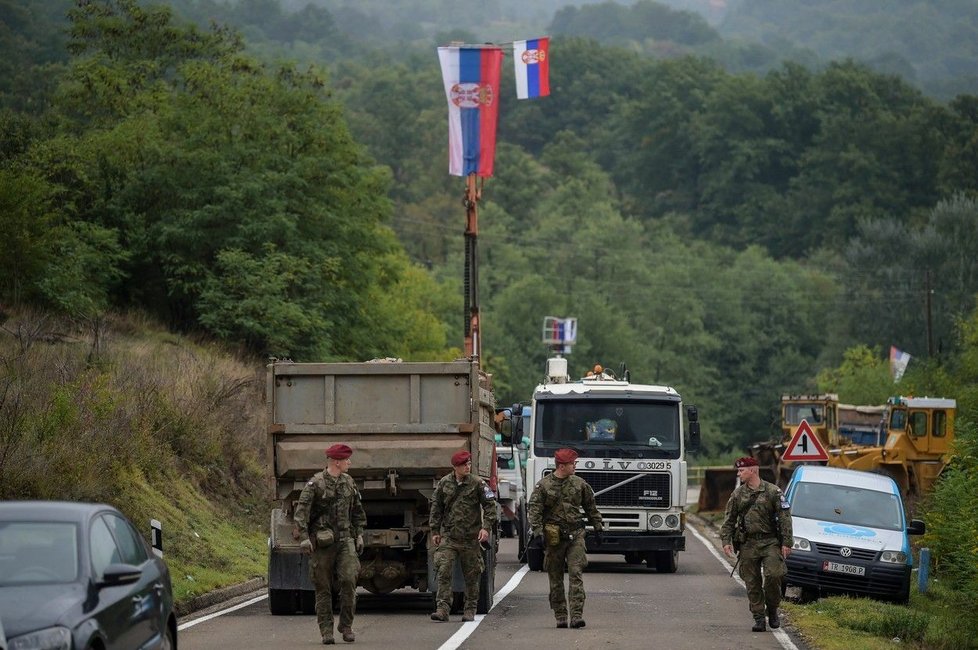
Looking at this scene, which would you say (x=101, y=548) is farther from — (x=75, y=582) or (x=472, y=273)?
(x=472, y=273)

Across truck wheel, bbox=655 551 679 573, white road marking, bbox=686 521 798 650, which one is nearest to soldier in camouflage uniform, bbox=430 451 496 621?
white road marking, bbox=686 521 798 650

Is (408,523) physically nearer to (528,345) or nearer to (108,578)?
(108,578)

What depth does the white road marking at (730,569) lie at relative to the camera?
16.3 metres

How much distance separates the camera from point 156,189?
45.8m

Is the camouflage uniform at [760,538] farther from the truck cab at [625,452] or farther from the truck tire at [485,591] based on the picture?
the truck cab at [625,452]

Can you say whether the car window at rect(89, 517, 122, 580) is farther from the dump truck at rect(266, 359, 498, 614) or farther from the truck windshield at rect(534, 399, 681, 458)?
the truck windshield at rect(534, 399, 681, 458)

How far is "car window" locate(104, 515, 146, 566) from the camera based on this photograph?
11977 mm

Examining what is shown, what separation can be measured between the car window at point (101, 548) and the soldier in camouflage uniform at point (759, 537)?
785cm

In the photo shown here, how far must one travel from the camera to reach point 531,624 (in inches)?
698

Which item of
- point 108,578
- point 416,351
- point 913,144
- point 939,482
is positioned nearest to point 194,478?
point 939,482

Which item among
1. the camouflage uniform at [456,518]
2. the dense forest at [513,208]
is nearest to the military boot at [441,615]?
the camouflage uniform at [456,518]

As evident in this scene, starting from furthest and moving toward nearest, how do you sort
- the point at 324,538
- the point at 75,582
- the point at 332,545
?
the point at 332,545, the point at 324,538, the point at 75,582

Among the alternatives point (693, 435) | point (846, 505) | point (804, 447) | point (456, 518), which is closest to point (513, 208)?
point (804, 447)

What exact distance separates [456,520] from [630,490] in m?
8.76
